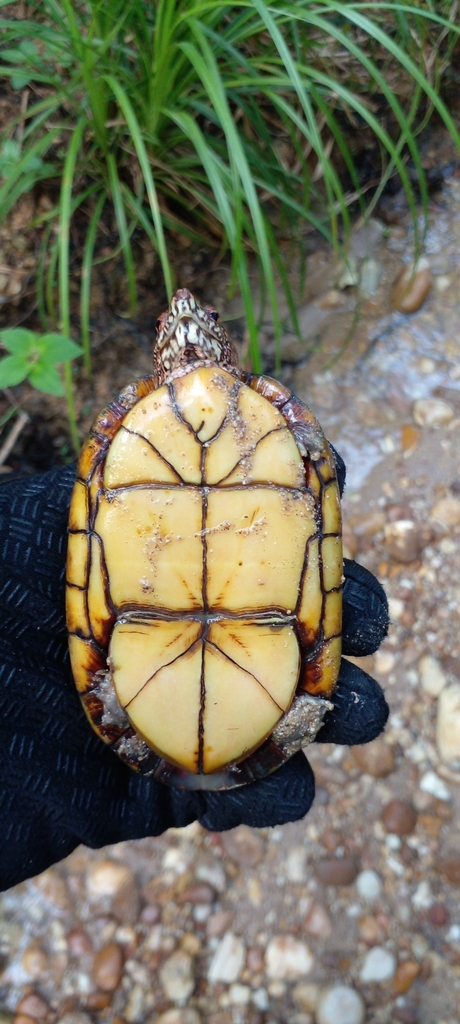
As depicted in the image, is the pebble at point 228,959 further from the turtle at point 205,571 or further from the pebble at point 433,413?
the pebble at point 433,413

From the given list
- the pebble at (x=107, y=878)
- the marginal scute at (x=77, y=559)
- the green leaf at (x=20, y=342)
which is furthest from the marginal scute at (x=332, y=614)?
the pebble at (x=107, y=878)

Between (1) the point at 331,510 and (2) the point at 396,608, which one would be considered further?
(2) the point at 396,608

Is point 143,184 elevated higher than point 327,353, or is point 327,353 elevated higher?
point 143,184

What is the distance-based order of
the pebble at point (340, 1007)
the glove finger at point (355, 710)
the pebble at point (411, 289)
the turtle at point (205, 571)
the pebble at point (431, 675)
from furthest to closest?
1. the pebble at point (411, 289)
2. the pebble at point (431, 675)
3. the pebble at point (340, 1007)
4. the glove finger at point (355, 710)
5. the turtle at point (205, 571)

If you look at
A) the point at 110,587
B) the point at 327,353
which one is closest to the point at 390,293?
the point at 327,353

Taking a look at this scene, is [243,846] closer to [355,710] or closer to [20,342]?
[355,710]

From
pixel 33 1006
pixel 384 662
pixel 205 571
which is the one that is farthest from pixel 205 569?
pixel 33 1006

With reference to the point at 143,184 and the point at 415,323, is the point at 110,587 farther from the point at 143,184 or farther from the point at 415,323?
the point at 415,323
